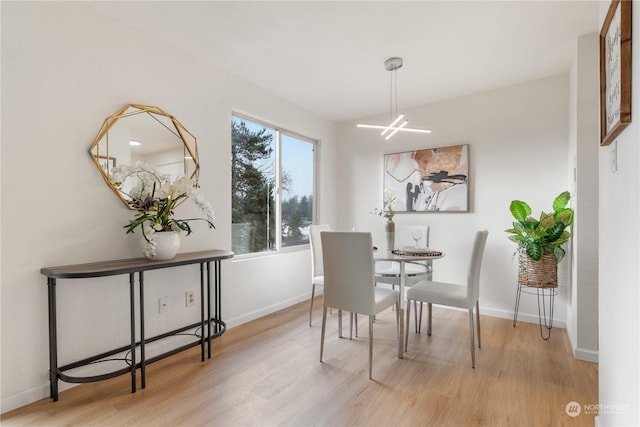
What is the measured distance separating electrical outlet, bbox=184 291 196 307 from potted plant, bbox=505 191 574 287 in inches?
116

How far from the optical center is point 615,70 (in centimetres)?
129

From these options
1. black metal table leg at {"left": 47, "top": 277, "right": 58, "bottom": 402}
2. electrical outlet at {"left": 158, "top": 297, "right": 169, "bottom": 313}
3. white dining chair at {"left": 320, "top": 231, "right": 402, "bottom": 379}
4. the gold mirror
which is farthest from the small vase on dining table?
black metal table leg at {"left": 47, "top": 277, "right": 58, "bottom": 402}

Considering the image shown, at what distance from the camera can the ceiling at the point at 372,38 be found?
210 centimetres

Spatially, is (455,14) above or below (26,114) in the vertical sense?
above

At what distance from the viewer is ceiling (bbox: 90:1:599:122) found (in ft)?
6.88

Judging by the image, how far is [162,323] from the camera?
2.49 metres

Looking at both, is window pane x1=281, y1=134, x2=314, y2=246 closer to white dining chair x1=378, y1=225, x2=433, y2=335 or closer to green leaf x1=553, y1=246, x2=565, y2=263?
white dining chair x1=378, y1=225, x2=433, y2=335

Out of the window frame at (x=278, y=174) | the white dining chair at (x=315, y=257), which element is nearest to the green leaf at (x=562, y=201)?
the white dining chair at (x=315, y=257)

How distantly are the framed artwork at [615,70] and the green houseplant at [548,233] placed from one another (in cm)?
143

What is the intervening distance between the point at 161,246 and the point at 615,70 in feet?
8.55

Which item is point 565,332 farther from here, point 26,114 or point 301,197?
point 26,114

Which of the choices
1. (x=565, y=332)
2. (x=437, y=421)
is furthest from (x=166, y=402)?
(x=565, y=332)

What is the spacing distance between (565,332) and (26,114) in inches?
176
